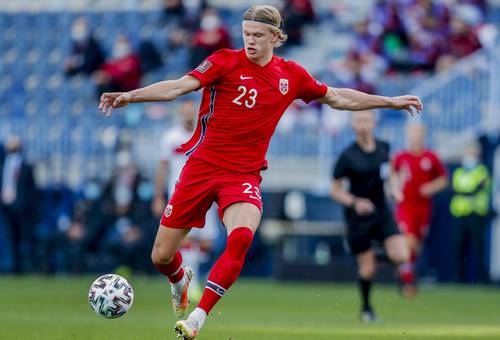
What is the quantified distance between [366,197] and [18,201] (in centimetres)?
958

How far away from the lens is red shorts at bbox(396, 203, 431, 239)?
18391mm

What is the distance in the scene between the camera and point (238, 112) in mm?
9445

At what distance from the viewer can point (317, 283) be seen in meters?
20.5

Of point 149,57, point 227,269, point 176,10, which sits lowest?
point 227,269

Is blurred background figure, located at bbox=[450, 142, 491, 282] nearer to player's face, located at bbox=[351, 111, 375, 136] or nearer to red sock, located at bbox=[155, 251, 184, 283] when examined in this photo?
player's face, located at bbox=[351, 111, 375, 136]

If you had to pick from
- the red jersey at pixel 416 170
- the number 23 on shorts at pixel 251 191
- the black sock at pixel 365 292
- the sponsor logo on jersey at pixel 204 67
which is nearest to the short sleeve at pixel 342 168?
the black sock at pixel 365 292

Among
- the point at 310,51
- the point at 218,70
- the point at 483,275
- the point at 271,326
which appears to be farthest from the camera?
the point at 310,51

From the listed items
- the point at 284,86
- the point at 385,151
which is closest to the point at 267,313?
the point at 385,151

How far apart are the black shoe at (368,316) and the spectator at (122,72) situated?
11616 millimetres

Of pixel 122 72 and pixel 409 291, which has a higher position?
pixel 122 72

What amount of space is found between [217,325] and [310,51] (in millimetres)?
13759

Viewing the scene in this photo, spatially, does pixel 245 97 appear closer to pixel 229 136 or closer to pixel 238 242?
pixel 229 136

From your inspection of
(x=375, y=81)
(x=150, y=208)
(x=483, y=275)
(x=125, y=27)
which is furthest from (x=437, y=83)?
(x=125, y=27)

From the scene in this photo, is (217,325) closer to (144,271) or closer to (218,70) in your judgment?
(218,70)
